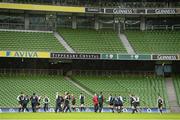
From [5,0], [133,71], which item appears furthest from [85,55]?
[5,0]

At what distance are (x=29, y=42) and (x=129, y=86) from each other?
509 inches

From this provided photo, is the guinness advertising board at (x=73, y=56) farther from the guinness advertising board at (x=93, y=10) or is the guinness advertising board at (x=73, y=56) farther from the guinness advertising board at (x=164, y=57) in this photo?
the guinness advertising board at (x=93, y=10)

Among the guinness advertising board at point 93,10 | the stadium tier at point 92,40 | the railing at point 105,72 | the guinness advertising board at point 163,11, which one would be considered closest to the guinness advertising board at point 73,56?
the stadium tier at point 92,40

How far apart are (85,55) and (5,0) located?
1257cm

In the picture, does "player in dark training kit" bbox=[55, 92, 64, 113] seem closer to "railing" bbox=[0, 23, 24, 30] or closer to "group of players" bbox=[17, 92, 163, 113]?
"group of players" bbox=[17, 92, 163, 113]

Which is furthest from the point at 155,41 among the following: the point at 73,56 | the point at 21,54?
the point at 21,54

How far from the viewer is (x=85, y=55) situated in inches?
2297

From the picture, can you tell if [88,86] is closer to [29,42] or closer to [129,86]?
[129,86]

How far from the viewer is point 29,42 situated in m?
59.9

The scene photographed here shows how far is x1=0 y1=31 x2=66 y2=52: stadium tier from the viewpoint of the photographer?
2302 inches

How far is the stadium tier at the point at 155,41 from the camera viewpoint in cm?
6150

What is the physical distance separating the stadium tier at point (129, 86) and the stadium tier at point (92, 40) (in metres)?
3.35

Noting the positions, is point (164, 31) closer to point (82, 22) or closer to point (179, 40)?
point (179, 40)

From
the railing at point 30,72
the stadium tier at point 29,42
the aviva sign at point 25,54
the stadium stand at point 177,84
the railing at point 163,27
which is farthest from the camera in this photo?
the railing at point 163,27
